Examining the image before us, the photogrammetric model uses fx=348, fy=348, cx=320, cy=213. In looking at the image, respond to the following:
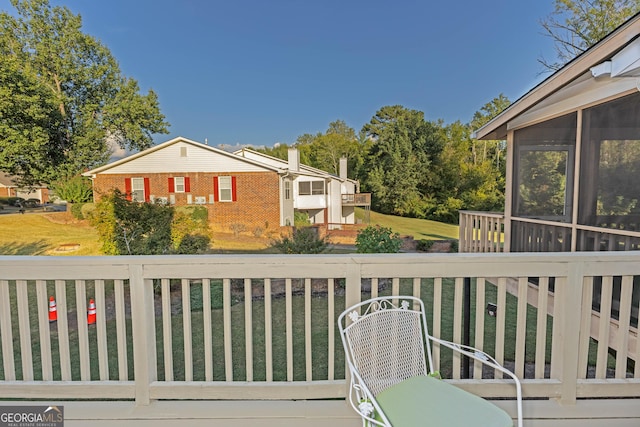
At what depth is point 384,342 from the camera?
164 centimetres

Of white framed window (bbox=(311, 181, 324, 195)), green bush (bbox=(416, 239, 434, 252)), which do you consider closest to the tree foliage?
white framed window (bbox=(311, 181, 324, 195))

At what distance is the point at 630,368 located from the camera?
332cm

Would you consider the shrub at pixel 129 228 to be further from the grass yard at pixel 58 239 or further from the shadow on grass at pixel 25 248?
the shadow on grass at pixel 25 248

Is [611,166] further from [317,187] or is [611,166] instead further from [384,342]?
[317,187]

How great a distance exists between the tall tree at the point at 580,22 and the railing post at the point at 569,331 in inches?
669

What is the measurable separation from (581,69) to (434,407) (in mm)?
3493

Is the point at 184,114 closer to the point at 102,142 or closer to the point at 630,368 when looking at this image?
the point at 102,142

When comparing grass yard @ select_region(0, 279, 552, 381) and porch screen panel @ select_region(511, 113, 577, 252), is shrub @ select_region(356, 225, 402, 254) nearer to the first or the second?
grass yard @ select_region(0, 279, 552, 381)

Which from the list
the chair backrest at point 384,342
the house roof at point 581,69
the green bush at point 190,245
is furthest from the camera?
the green bush at point 190,245

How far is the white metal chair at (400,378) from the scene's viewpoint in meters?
1.35

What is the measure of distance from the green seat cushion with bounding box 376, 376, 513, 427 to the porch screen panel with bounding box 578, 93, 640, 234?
3.03 meters

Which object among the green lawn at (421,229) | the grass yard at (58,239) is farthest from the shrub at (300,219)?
the green lawn at (421,229)

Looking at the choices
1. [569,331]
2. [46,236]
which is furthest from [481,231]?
[46,236]

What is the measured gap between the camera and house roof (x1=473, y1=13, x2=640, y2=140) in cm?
272
